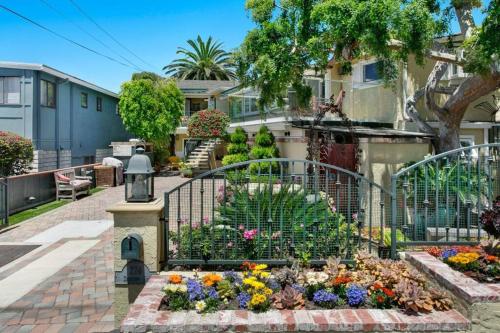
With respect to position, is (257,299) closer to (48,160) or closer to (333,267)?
(333,267)

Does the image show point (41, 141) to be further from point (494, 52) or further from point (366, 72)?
point (494, 52)

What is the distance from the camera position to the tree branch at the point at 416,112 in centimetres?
1160

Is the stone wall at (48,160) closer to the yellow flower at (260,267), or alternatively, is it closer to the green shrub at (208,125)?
the green shrub at (208,125)

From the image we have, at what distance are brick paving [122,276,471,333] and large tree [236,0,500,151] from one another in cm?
543

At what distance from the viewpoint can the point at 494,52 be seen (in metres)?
7.44

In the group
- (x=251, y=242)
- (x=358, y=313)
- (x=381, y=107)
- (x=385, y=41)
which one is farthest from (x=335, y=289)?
(x=381, y=107)

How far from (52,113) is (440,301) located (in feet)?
65.2

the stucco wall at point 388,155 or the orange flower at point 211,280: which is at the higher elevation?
the stucco wall at point 388,155

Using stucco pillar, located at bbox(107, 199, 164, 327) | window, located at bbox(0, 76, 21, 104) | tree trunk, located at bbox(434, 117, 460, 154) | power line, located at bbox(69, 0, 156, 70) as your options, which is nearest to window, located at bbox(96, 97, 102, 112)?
power line, located at bbox(69, 0, 156, 70)

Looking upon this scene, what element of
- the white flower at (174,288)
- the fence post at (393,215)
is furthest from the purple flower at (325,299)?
the fence post at (393,215)

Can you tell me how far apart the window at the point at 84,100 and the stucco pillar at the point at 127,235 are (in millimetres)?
20418

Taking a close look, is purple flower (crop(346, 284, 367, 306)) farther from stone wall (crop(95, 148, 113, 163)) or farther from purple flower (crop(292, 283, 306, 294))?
stone wall (crop(95, 148, 113, 163))

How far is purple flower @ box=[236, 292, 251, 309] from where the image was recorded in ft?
12.9

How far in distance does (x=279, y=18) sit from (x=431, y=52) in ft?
11.3
